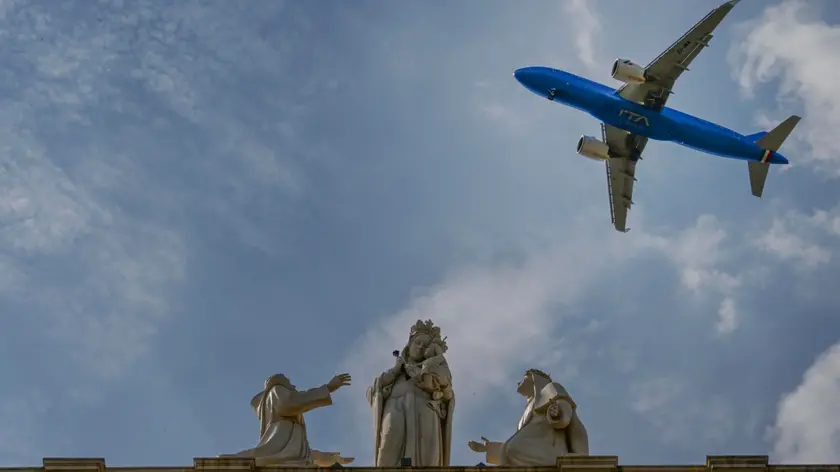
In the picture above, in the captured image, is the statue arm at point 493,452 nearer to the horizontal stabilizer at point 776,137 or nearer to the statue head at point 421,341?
the statue head at point 421,341

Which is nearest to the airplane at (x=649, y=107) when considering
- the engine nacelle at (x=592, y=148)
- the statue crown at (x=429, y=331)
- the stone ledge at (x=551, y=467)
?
the engine nacelle at (x=592, y=148)

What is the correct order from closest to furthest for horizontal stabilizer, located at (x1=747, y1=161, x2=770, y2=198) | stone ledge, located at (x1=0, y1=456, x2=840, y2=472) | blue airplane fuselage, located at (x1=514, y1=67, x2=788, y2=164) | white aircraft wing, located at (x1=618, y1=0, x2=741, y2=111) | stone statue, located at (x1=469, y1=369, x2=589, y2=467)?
stone ledge, located at (x1=0, y1=456, x2=840, y2=472) → stone statue, located at (x1=469, y1=369, x2=589, y2=467) → white aircraft wing, located at (x1=618, y1=0, x2=741, y2=111) → blue airplane fuselage, located at (x1=514, y1=67, x2=788, y2=164) → horizontal stabilizer, located at (x1=747, y1=161, x2=770, y2=198)

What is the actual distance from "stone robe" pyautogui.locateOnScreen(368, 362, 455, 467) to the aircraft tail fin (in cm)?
5056

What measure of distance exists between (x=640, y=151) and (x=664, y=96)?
206 inches

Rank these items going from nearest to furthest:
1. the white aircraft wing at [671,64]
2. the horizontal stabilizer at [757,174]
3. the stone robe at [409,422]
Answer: the stone robe at [409,422] < the white aircraft wing at [671,64] < the horizontal stabilizer at [757,174]

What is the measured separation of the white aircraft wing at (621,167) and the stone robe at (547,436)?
50.7m

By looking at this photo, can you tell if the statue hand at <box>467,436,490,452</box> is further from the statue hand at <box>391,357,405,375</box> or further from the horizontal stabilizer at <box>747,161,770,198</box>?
the horizontal stabilizer at <box>747,161,770,198</box>

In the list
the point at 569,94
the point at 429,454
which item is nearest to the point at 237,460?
the point at 429,454

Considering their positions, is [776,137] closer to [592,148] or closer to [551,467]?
[592,148]

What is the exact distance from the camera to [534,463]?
3375 cm

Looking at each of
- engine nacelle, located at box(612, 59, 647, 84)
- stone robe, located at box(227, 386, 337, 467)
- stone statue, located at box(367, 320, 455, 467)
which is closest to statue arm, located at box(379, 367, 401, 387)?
stone statue, located at box(367, 320, 455, 467)

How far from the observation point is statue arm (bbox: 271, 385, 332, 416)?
3566 centimetres

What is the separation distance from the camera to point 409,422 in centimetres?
3641

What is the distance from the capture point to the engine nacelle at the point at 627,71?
79.8 meters
